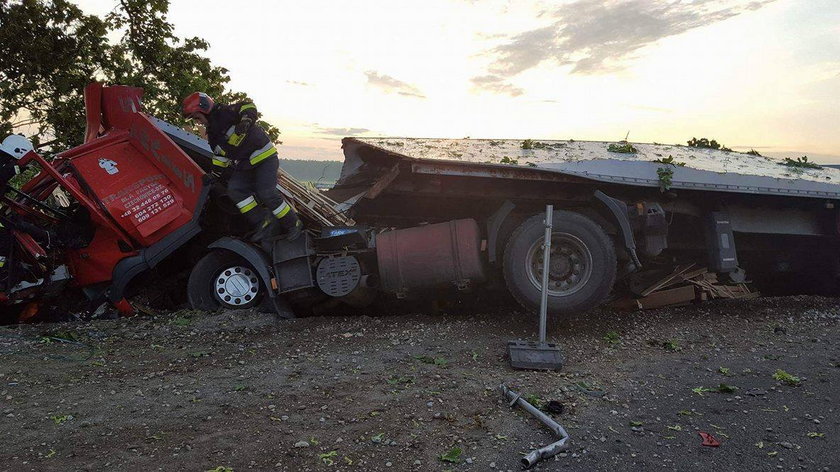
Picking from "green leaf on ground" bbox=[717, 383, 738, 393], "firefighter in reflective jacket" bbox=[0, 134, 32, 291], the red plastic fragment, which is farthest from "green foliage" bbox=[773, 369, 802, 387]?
"firefighter in reflective jacket" bbox=[0, 134, 32, 291]

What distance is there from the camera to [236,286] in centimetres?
650

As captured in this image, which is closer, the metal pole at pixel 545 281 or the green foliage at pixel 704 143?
the metal pole at pixel 545 281

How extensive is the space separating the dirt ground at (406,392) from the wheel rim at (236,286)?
38 centimetres

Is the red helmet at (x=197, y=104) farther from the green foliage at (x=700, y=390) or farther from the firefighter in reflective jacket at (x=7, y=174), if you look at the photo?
the green foliage at (x=700, y=390)

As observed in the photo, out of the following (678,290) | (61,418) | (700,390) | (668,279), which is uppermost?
(668,279)

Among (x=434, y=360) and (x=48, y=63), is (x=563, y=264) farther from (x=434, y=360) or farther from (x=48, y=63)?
(x=48, y=63)

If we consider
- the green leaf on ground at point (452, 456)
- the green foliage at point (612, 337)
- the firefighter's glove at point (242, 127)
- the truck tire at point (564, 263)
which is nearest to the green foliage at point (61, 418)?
the green leaf on ground at point (452, 456)

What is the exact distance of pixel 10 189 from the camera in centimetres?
566

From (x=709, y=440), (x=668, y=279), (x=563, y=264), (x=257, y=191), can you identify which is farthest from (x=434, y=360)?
(x=668, y=279)

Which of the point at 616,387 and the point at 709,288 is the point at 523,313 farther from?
the point at 709,288

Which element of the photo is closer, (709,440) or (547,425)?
(709,440)

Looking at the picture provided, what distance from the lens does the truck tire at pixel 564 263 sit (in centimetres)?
558

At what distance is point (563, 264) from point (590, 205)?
2.46ft

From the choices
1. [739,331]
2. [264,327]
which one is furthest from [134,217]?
[739,331]
